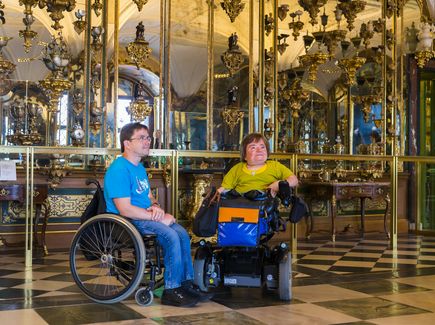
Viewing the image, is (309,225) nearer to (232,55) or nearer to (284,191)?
(232,55)

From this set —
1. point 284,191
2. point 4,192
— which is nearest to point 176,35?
point 4,192

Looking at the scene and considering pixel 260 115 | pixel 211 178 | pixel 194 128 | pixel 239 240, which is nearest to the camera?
pixel 239 240

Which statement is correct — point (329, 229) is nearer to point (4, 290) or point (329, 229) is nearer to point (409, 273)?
point (409, 273)

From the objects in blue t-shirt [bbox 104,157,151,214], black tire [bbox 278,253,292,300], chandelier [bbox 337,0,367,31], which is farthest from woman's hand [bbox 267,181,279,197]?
chandelier [bbox 337,0,367,31]

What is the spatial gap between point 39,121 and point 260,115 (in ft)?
9.68

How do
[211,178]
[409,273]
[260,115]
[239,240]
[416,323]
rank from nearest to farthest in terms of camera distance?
[416,323]
[239,240]
[409,273]
[260,115]
[211,178]

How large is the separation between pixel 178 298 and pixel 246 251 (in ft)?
1.74

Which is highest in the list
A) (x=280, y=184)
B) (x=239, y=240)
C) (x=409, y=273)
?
(x=280, y=184)

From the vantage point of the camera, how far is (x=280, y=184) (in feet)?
Answer: 12.9

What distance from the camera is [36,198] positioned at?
20.6ft

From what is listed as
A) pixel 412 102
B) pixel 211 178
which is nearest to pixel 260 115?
pixel 211 178

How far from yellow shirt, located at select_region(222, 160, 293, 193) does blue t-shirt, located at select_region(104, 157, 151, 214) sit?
0.63 metres

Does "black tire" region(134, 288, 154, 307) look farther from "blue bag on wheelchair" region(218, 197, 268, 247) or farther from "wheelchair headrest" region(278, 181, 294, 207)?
"wheelchair headrest" region(278, 181, 294, 207)

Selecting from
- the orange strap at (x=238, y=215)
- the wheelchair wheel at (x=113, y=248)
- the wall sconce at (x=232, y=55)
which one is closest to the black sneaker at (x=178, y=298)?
the wheelchair wheel at (x=113, y=248)
